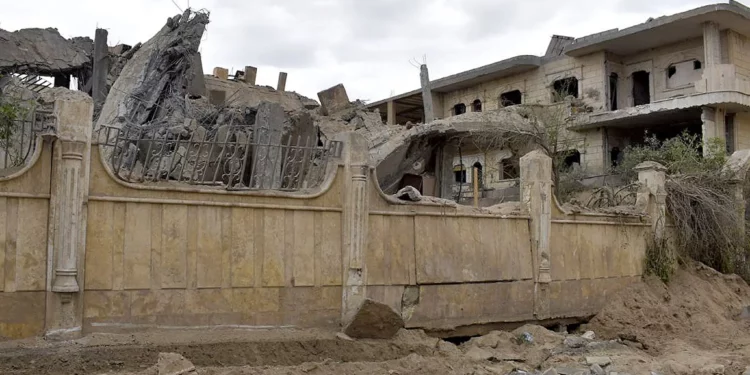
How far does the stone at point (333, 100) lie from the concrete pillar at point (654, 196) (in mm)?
15371

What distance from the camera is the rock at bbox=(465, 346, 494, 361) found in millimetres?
9477

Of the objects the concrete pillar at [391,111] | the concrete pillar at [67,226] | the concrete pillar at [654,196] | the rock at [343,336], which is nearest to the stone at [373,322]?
the rock at [343,336]

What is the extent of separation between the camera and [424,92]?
2858 centimetres

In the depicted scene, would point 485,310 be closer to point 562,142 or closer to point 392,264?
point 392,264

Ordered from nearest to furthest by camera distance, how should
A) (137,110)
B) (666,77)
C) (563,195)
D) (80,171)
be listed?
(80,171), (137,110), (563,195), (666,77)

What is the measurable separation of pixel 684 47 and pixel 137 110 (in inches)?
709

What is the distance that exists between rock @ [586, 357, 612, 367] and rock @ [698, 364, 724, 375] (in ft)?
3.84

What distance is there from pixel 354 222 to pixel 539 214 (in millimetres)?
3672

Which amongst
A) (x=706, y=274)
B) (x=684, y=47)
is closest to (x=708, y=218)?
(x=706, y=274)

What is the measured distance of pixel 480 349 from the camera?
32.3ft

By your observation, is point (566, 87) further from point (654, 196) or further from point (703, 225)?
point (654, 196)

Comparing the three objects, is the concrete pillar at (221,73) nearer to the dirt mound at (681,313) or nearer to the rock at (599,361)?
the dirt mound at (681,313)

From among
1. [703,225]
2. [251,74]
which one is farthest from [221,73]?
[703,225]

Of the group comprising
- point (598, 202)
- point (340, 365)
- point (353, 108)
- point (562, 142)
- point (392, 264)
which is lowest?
point (340, 365)
